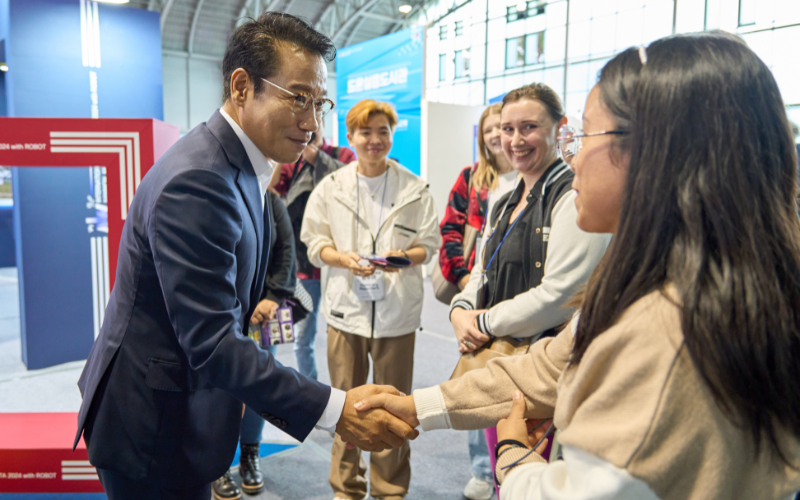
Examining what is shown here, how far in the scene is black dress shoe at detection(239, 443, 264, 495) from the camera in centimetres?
260

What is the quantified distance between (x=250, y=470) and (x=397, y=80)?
23.0 ft

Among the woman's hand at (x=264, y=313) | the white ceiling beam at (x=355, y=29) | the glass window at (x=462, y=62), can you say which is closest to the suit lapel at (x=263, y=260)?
the woman's hand at (x=264, y=313)

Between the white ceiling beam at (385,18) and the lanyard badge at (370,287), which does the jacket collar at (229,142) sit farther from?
the white ceiling beam at (385,18)

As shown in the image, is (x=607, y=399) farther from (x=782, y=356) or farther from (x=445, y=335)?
(x=445, y=335)

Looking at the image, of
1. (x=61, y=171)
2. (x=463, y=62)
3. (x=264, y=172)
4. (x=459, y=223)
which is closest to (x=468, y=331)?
(x=264, y=172)

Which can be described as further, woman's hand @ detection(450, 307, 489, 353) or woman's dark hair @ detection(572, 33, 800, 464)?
woman's hand @ detection(450, 307, 489, 353)

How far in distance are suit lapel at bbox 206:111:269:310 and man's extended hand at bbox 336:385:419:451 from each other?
49 centimetres

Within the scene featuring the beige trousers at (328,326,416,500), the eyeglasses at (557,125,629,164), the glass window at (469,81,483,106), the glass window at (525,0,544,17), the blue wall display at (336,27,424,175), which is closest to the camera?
the eyeglasses at (557,125,629,164)

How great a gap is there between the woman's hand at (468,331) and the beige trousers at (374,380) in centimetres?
72

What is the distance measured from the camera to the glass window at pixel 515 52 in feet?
54.5

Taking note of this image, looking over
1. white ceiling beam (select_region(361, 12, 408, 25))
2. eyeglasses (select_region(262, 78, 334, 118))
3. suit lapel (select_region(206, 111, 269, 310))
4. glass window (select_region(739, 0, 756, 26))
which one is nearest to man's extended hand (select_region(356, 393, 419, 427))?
suit lapel (select_region(206, 111, 269, 310))

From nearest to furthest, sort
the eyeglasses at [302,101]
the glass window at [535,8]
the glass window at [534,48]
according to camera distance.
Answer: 1. the eyeglasses at [302,101]
2. the glass window at [535,8]
3. the glass window at [534,48]

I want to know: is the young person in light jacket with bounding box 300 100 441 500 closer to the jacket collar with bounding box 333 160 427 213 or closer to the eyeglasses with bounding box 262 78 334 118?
the jacket collar with bounding box 333 160 427 213

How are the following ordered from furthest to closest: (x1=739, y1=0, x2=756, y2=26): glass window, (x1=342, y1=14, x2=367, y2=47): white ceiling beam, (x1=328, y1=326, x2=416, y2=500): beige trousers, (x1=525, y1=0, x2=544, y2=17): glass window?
(x1=342, y1=14, x2=367, y2=47): white ceiling beam
(x1=525, y1=0, x2=544, y2=17): glass window
(x1=739, y1=0, x2=756, y2=26): glass window
(x1=328, y1=326, x2=416, y2=500): beige trousers
